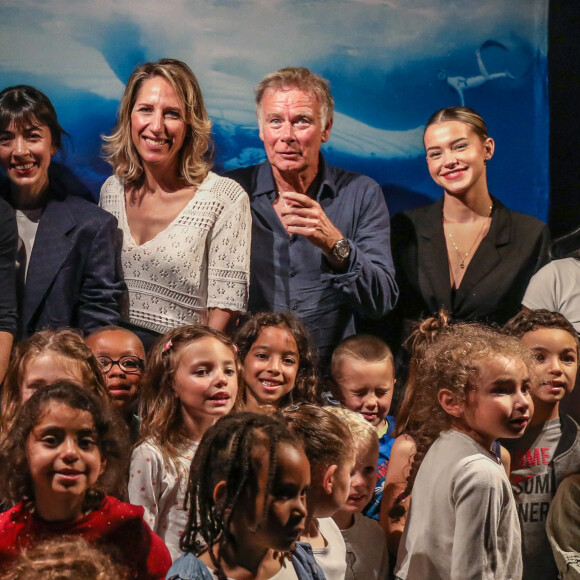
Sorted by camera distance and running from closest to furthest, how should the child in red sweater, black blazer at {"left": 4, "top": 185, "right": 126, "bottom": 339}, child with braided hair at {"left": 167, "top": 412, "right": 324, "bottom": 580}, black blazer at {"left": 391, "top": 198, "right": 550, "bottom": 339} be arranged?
child with braided hair at {"left": 167, "top": 412, "right": 324, "bottom": 580}
the child in red sweater
black blazer at {"left": 4, "top": 185, "right": 126, "bottom": 339}
black blazer at {"left": 391, "top": 198, "right": 550, "bottom": 339}

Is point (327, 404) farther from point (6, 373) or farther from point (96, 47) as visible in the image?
point (96, 47)

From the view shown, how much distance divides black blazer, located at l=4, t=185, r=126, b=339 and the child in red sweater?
3.43 feet

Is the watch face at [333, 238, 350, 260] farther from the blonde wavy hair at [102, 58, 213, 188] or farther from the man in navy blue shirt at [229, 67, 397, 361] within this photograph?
the blonde wavy hair at [102, 58, 213, 188]

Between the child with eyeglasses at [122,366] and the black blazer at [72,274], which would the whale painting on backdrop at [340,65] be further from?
the child with eyeglasses at [122,366]

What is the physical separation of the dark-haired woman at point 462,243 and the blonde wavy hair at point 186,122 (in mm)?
910

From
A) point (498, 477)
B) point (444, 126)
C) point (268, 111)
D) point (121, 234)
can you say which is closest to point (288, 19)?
point (268, 111)

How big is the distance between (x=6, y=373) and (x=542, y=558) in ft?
6.02

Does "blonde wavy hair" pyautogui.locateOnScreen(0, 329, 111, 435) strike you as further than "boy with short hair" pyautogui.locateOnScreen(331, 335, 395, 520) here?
No

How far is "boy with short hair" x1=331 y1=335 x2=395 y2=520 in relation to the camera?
3316mm

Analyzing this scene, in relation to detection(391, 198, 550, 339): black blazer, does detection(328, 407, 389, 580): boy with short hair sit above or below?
below

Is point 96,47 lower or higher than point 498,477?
higher

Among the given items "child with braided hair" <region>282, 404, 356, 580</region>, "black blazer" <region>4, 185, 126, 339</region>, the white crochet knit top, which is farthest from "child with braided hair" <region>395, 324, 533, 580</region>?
"black blazer" <region>4, 185, 126, 339</region>

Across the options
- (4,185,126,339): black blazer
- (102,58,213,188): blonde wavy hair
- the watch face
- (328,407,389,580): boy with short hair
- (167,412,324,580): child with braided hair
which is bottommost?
(328,407,389,580): boy with short hair

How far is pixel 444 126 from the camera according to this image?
3959mm
